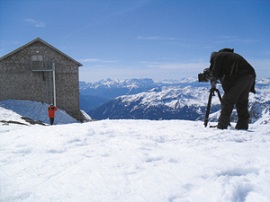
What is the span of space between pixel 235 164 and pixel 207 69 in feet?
10.8

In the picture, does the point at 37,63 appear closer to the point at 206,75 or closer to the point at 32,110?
the point at 32,110

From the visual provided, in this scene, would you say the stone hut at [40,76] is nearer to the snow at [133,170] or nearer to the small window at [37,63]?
the small window at [37,63]

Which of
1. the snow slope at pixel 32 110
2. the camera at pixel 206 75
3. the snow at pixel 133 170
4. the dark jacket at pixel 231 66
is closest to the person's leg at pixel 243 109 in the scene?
the dark jacket at pixel 231 66

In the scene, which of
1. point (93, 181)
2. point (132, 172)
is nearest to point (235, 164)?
point (132, 172)

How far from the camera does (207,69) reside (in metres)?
5.12

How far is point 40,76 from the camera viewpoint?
25.6 meters

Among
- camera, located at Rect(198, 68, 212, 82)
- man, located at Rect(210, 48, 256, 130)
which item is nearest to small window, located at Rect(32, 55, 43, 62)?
camera, located at Rect(198, 68, 212, 82)

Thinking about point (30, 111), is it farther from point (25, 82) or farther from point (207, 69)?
point (207, 69)

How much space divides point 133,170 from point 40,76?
86.7 ft

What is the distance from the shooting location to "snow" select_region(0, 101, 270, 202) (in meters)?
1.67

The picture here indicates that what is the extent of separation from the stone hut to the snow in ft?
79.3

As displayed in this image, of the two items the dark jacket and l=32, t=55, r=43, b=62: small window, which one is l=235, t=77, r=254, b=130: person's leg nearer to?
the dark jacket

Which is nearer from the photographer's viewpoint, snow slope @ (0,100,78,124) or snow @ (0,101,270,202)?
snow @ (0,101,270,202)

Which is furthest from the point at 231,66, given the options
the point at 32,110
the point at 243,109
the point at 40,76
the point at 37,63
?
the point at 37,63
